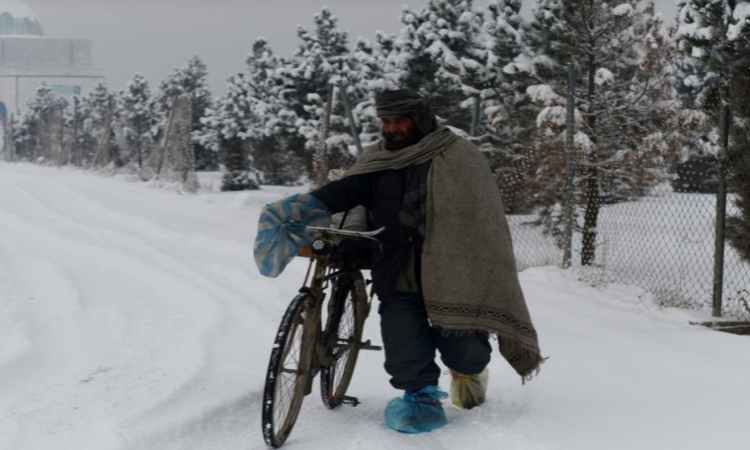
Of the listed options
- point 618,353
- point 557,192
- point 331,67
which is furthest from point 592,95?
point 331,67

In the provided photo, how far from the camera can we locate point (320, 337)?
407 centimetres

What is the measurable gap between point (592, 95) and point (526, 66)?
203 inches

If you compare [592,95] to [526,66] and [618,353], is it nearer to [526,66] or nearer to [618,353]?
[526,66]

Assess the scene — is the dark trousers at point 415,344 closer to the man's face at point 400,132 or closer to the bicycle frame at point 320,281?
the bicycle frame at point 320,281

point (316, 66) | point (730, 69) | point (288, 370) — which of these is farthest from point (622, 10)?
point (316, 66)

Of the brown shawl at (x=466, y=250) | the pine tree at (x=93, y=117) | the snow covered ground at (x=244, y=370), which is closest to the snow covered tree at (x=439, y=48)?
the snow covered ground at (x=244, y=370)

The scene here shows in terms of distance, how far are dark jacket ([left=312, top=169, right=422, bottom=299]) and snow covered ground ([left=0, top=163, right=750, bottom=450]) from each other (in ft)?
2.43

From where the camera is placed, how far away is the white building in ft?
547

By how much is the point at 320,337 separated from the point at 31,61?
618ft

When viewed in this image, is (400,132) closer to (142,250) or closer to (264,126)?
(142,250)

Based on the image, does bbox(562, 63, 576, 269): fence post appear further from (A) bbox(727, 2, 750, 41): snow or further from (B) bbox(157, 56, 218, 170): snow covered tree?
(B) bbox(157, 56, 218, 170): snow covered tree

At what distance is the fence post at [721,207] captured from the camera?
7.20m

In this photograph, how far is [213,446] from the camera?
12.4 feet

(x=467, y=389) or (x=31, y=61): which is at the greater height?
(x=31, y=61)
